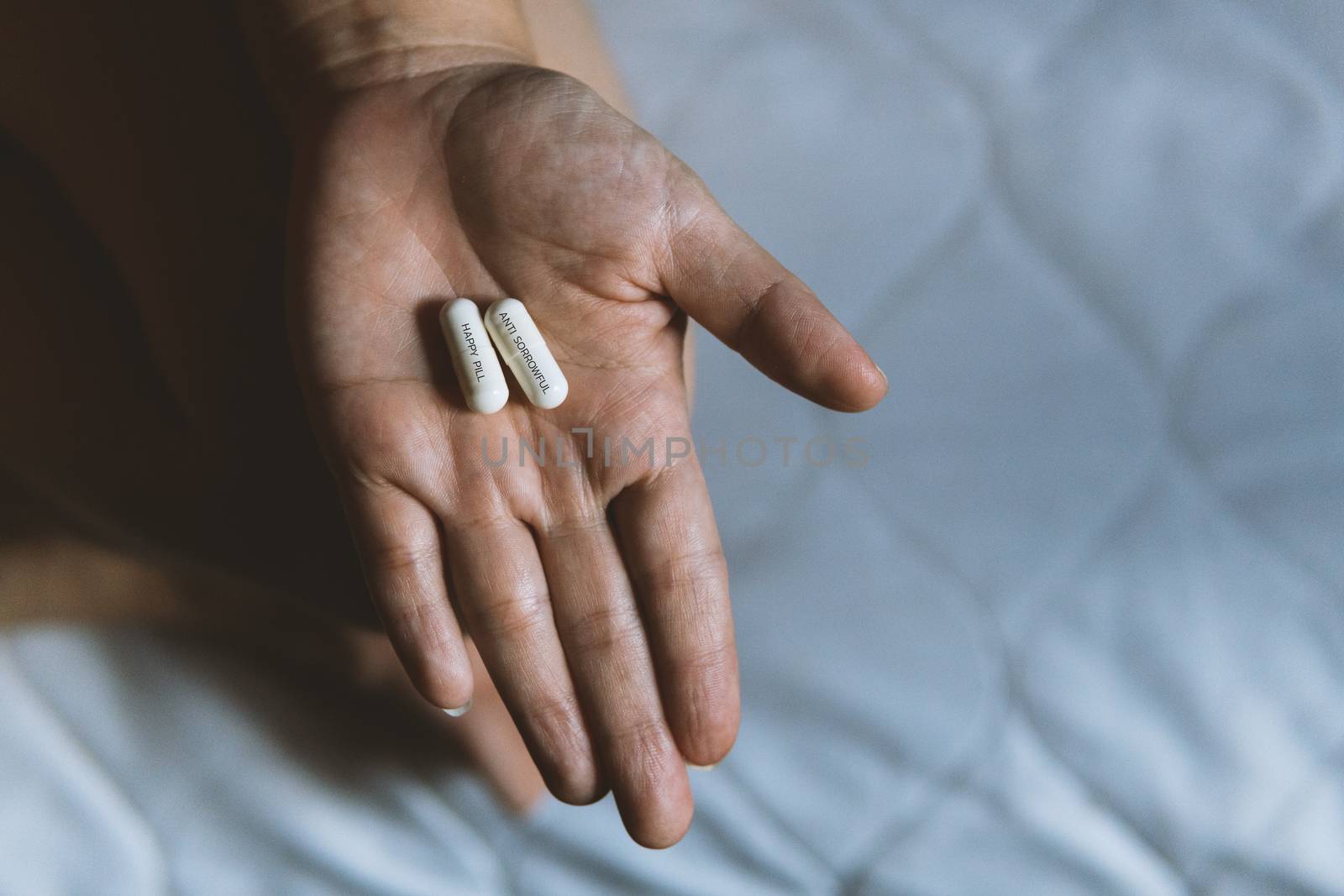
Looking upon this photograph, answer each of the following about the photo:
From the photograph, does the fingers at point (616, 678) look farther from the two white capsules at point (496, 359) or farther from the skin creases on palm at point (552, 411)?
the two white capsules at point (496, 359)

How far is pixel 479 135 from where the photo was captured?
1078mm

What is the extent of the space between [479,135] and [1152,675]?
3.17 ft

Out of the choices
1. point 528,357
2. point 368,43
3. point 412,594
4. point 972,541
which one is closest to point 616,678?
point 412,594

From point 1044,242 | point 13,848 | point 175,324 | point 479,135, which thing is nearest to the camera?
point 479,135

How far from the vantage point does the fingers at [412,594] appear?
39.8 inches

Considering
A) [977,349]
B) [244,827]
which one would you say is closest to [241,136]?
[244,827]

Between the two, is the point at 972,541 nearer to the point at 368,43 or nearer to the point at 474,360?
the point at 474,360

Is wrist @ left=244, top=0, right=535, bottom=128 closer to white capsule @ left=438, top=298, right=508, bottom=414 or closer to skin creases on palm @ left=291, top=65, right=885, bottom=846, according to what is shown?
skin creases on palm @ left=291, top=65, right=885, bottom=846

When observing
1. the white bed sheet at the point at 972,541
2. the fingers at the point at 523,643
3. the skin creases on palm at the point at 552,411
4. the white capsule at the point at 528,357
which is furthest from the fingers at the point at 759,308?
the white bed sheet at the point at 972,541

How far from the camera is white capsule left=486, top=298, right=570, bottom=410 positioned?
106 centimetres

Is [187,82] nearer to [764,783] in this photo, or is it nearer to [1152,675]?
[764,783]

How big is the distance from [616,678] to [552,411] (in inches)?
10.1

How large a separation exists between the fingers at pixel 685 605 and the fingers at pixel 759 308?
14 centimetres

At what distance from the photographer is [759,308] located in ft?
3.21
